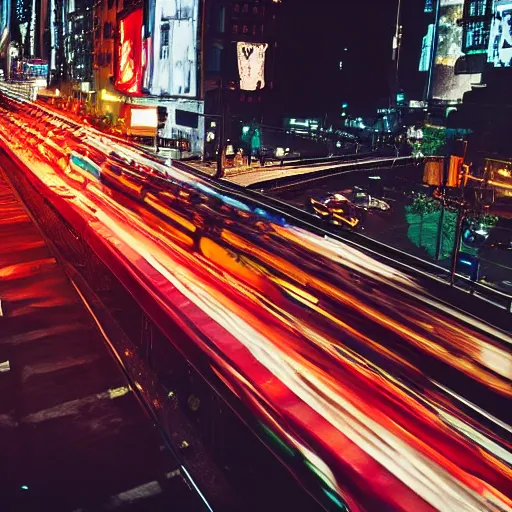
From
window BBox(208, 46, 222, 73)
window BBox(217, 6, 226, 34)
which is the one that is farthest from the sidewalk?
window BBox(217, 6, 226, 34)

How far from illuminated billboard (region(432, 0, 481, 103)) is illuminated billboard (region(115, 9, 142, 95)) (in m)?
23.6

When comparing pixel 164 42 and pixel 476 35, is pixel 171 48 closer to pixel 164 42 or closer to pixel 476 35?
pixel 164 42

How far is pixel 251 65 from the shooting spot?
130ft

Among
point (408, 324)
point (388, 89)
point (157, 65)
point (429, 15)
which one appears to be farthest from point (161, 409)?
point (429, 15)

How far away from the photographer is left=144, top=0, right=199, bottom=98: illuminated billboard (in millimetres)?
40125

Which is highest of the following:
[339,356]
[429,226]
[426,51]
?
[426,51]

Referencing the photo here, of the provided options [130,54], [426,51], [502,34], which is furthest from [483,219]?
[130,54]

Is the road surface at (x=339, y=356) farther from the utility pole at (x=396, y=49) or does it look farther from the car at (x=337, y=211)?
the utility pole at (x=396, y=49)

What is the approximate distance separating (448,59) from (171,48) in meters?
20.0

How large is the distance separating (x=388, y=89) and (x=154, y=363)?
48912mm

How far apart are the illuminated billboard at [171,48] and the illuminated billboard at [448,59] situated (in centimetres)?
1714

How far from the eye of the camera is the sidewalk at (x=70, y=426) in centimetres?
615

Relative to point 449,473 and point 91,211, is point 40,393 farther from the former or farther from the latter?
point 91,211

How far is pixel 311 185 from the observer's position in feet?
87.6
